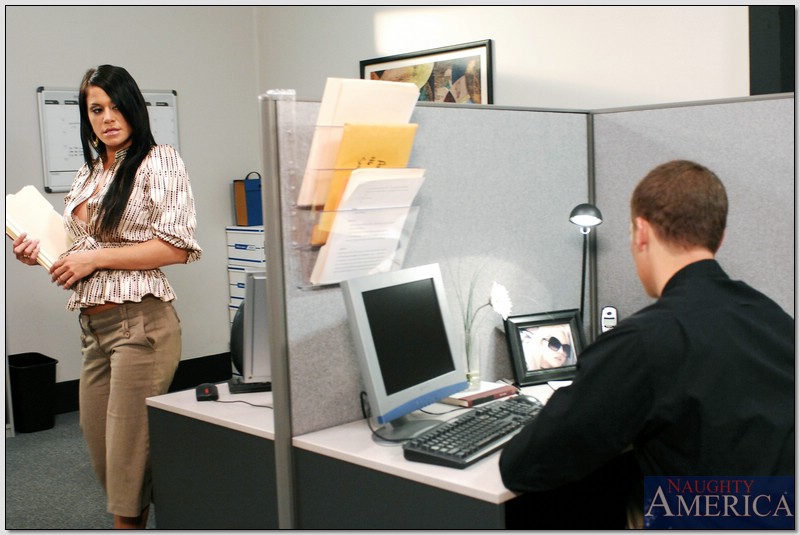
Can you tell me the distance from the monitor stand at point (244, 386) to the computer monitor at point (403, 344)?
47 cm

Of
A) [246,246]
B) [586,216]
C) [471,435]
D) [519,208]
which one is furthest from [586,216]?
[246,246]

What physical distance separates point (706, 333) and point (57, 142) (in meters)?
3.19

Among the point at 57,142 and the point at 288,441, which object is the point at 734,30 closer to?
the point at 288,441

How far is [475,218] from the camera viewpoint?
187 cm

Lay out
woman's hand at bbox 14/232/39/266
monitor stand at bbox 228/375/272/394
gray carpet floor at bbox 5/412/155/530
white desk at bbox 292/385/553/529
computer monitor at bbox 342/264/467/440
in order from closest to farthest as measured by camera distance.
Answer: white desk at bbox 292/385/553/529, computer monitor at bbox 342/264/467/440, monitor stand at bbox 228/375/272/394, woman's hand at bbox 14/232/39/266, gray carpet floor at bbox 5/412/155/530

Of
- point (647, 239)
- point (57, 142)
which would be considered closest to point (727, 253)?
point (647, 239)

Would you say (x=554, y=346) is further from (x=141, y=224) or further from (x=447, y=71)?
(x=447, y=71)

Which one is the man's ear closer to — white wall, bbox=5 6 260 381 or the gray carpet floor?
the gray carpet floor

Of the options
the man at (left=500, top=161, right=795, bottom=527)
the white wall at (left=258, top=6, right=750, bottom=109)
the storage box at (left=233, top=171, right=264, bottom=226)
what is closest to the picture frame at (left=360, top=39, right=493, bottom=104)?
the white wall at (left=258, top=6, right=750, bottom=109)

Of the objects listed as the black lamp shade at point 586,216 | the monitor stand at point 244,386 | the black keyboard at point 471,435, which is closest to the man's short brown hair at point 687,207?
the black keyboard at point 471,435

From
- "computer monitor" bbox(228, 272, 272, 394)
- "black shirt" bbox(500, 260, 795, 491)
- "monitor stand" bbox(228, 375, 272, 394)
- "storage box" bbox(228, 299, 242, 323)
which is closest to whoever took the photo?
"black shirt" bbox(500, 260, 795, 491)

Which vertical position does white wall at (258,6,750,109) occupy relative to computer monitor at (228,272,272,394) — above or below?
above

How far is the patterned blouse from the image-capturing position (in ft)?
6.50

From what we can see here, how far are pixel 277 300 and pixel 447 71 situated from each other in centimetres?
224
